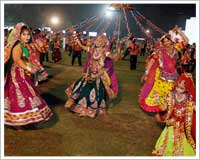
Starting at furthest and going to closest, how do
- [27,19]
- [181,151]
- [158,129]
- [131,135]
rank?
[27,19] → [158,129] → [131,135] → [181,151]

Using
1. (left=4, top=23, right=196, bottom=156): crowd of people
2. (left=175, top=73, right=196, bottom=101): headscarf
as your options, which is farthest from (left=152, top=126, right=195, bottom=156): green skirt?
(left=175, top=73, right=196, bottom=101): headscarf

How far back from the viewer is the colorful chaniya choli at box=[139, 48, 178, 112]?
22.7ft

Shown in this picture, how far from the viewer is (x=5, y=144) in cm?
536

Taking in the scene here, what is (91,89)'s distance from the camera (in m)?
6.94

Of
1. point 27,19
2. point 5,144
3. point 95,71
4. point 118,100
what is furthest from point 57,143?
point 27,19

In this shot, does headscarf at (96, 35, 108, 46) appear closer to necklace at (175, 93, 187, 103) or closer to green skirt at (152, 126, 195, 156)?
necklace at (175, 93, 187, 103)

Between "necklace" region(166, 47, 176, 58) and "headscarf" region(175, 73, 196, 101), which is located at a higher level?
"necklace" region(166, 47, 176, 58)

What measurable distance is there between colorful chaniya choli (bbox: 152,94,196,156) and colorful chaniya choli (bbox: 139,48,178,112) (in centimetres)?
210

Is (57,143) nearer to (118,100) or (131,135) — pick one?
(131,135)

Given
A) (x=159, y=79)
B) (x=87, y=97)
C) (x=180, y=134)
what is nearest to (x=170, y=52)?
(x=159, y=79)

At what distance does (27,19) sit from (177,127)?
31186 mm

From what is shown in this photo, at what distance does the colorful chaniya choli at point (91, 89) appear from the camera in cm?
691

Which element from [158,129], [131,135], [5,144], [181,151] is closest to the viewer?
[181,151]

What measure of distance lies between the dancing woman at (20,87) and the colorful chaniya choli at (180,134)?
7.60 feet
